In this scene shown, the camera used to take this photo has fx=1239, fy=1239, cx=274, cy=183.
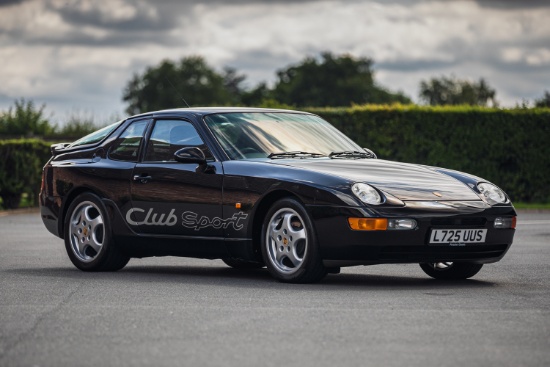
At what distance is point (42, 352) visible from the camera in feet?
21.9

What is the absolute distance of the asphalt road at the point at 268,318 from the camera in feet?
21.4

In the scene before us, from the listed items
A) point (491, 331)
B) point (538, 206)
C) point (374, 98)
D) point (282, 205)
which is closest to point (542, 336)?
point (491, 331)

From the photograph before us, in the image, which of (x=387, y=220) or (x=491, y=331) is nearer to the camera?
(x=491, y=331)

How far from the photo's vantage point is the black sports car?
9930 mm

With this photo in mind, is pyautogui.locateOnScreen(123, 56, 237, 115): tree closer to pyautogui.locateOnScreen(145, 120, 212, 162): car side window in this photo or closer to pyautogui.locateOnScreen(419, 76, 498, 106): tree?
pyautogui.locateOnScreen(419, 76, 498, 106): tree

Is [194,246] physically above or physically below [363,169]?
below

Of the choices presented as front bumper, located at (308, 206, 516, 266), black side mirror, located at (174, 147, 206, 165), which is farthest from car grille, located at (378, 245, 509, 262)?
black side mirror, located at (174, 147, 206, 165)

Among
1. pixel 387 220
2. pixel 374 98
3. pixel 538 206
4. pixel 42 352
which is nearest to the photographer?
pixel 42 352

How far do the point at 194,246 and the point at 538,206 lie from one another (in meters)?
19.2

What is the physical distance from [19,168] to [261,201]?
58.6 ft

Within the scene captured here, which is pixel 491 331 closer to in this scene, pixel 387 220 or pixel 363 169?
pixel 387 220

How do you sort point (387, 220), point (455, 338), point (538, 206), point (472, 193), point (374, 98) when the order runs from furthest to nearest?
point (374, 98), point (538, 206), point (472, 193), point (387, 220), point (455, 338)

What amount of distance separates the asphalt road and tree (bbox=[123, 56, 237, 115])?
103303 mm

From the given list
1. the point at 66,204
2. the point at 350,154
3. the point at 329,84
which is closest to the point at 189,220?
the point at 350,154
